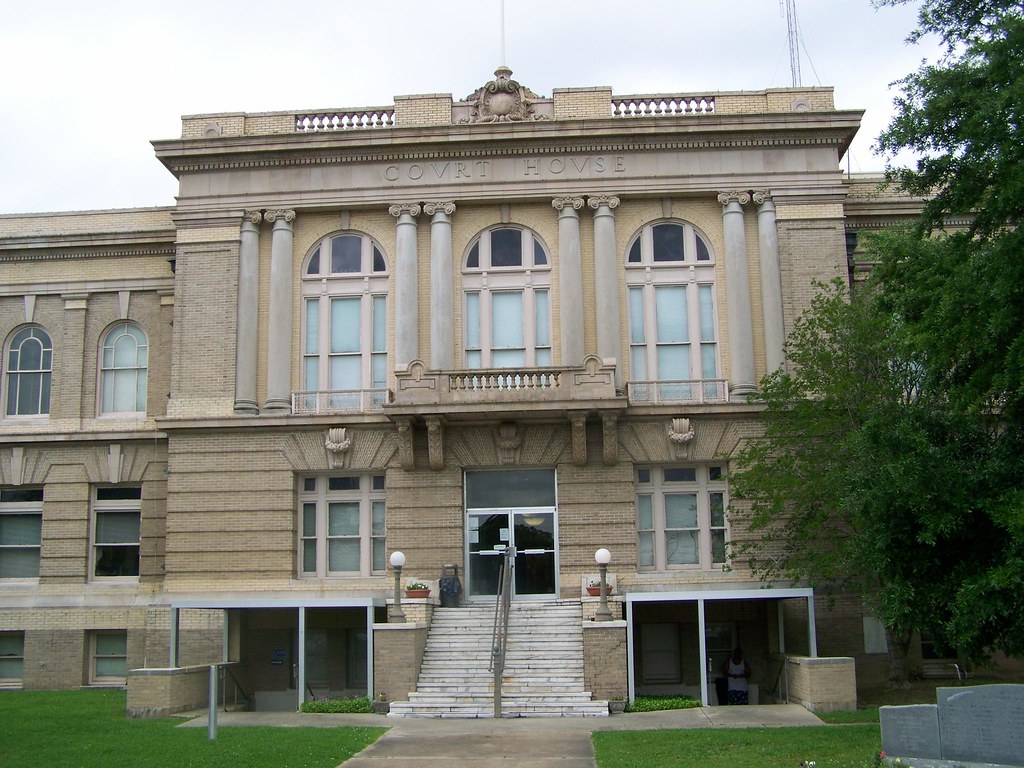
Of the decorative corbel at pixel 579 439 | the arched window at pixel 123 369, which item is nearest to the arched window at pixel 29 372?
the arched window at pixel 123 369

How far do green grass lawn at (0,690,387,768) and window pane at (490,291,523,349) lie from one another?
11.3 m

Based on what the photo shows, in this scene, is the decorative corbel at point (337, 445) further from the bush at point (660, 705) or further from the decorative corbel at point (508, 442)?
the bush at point (660, 705)

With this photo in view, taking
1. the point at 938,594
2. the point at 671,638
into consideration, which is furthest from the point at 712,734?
the point at 671,638

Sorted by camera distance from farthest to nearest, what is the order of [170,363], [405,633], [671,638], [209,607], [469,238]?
1. [170,363]
2. [469,238]
3. [671,638]
4. [209,607]
5. [405,633]

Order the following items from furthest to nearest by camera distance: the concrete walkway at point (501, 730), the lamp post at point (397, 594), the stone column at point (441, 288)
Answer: the stone column at point (441, 288) → the lamp post at point (397, 594) → the concrete walkway at point (501, 730)

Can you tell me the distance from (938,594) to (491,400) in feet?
38.9

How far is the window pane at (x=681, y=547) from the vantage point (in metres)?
27.3

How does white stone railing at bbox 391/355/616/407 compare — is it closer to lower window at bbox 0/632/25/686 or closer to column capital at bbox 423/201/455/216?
column capital at bbox 423/201/455/216

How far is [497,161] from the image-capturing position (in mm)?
28547

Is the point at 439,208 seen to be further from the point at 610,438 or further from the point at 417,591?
the point at 417,591

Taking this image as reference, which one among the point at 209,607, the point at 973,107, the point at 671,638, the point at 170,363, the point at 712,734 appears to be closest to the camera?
the point at 973,107

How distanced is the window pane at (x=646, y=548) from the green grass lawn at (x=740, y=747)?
8478 mm

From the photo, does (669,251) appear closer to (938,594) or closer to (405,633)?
(405,633)


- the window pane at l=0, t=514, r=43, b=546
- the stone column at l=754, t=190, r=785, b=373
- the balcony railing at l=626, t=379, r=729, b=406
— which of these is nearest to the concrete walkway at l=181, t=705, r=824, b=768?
the balcony railing at l=626, t=379, r=729, b=406
